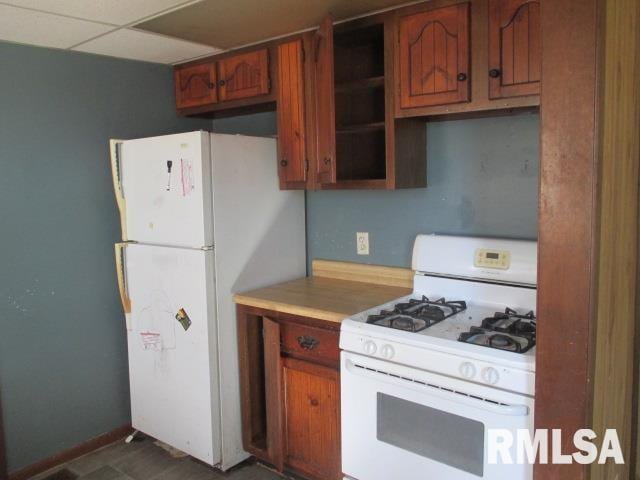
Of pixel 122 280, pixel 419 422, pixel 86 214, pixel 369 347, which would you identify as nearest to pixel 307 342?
pixel 369 347

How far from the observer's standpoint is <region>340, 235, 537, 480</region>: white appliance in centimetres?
165

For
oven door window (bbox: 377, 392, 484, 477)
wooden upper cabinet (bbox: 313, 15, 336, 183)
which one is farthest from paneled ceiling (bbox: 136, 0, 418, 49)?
oven door window (bbox: 377, 392, 484, 477)

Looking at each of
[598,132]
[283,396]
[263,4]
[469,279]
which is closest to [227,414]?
[283,396]

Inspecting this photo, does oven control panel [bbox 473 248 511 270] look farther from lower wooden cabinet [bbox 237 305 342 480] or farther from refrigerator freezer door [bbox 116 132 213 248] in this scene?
refrigerator freezer door [bbox 116 132 213 248]

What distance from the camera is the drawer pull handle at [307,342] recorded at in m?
2.24

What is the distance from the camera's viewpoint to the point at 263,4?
2.09m

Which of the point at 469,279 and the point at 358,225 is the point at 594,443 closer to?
the point at 469,279

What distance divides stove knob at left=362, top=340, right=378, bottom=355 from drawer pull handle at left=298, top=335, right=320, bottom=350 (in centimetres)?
33

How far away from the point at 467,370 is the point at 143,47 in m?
2.13

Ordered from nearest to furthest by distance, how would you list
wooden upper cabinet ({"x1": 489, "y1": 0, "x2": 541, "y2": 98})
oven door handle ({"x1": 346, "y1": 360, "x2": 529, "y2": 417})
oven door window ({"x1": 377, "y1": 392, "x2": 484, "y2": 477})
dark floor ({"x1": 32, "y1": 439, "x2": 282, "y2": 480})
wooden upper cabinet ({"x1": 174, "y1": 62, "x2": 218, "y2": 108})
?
oven door handle ({"x1": 346, "y1": 360, "x2": 529, "y2": 417}), oven door window ({"x1": 377, "y1": 392, "x2": 484, "y2": 477}), wooden upper cabinet ({"x1": 489, "y1": 0, "x2": 541, "y2": 98}), dark floor ({"x1": 32, "y1": 439, "x2": 282, "y2": 480}), wooden upper cabinet ({"x1": 174, "y1": 62, "x2": 218, "y2": 108})

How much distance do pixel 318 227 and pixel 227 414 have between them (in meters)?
1.05

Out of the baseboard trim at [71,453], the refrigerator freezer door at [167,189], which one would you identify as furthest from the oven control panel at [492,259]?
the baseboard trim at [71,453]

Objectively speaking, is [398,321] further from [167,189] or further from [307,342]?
[167,189]

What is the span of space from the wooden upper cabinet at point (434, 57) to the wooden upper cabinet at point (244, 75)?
0.75 meters
